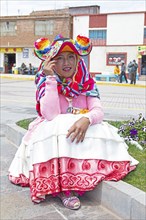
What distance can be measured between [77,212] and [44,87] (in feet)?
4.05

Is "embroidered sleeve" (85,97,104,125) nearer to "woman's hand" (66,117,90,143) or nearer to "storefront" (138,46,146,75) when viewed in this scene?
"woman's hand" (66,117,90,143)

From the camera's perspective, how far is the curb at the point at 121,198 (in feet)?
9.16

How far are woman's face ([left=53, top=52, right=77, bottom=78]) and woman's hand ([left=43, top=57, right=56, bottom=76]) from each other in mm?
73

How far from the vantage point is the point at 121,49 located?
1309 inches

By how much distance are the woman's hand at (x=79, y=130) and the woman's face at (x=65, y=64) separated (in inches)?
20.2

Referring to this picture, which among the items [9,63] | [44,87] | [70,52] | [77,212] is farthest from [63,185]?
[9,63]

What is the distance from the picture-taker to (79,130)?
10.4ft

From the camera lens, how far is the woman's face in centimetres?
342

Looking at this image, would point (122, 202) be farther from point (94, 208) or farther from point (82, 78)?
point (82, 78)

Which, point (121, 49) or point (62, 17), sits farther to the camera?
point (62, 17)

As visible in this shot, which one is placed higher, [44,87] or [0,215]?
[44,87]

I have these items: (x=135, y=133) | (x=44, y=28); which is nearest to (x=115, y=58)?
(x=44, y=28)

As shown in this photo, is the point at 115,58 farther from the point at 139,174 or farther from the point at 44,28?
the point at 139,174

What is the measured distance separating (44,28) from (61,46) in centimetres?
3510
